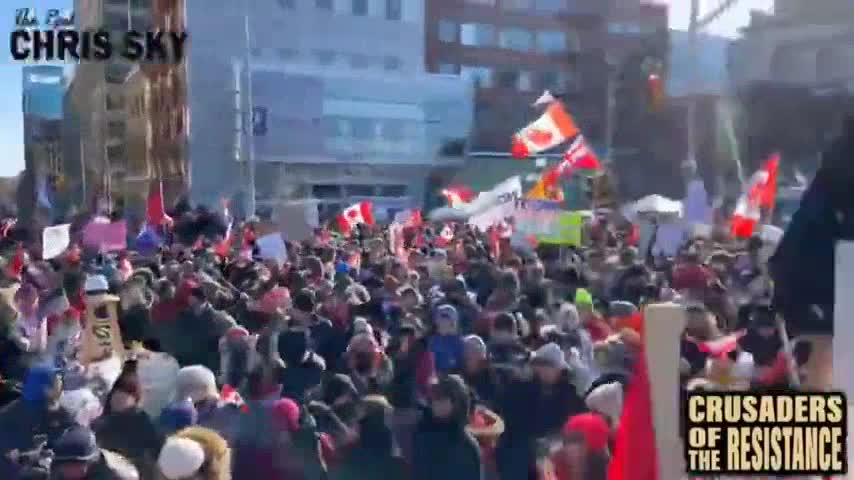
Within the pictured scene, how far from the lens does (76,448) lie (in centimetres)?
404

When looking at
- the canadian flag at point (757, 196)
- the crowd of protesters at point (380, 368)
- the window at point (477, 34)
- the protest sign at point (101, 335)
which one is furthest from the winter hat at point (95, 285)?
the canadian flag at point (757, 196)

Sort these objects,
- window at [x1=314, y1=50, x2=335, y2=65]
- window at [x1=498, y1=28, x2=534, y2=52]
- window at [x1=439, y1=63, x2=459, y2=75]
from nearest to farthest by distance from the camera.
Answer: window at [x1=498, y1=28, x2=534, y2=52] → window at [x1=439, y1=63, x2=459, y2=75] → window at [x1=314, y1=50, x2=335, y2=65]

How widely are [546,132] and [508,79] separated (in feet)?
A: 1.18

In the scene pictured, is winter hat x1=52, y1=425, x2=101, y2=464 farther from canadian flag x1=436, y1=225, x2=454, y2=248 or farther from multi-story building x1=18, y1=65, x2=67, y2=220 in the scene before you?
canadian flag x1=436, y1=225, x2=454, y2=248

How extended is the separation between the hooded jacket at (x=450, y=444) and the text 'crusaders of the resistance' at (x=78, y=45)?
93.4 inches

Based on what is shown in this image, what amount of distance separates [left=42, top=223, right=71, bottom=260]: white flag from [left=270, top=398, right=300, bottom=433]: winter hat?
404 centimetres

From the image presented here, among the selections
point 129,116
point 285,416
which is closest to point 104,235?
point 129,116

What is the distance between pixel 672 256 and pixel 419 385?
4.76ft

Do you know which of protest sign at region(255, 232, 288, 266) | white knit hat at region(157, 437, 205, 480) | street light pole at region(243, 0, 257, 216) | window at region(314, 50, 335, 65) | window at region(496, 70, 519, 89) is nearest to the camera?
white knit hat at region(157, 437, 205, 480)

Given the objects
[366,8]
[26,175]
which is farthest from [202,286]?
[366,8]

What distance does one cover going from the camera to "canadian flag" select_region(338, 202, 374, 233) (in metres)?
9.68

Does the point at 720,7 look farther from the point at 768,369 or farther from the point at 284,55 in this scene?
the point at 284,55

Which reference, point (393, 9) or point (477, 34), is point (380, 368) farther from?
point (393, 9)

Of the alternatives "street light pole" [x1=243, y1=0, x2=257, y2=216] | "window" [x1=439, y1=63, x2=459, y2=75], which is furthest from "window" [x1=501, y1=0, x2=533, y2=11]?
"street light pole" [x1=243, y1=0, x2=257, y2=216]
